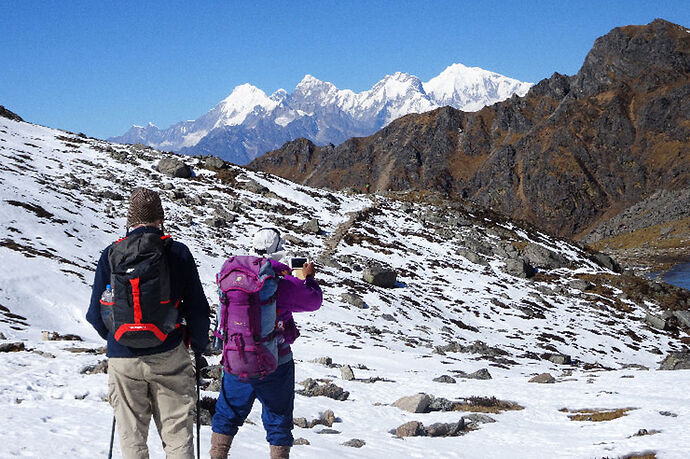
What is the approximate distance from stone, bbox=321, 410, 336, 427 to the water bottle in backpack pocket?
22.8 ft

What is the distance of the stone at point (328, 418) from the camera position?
39.9 ft

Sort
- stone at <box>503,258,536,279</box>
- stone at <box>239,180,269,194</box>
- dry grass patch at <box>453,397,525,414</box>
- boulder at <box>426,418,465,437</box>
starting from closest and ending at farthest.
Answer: boulder at <box>426,418,465,437</box>
dry grass patch at <box>453,397,525,414</box>
stone at <box>503,258,536,279</box>
stone at <box>239,180,269,194</box>

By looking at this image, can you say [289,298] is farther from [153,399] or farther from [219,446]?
[219,446]

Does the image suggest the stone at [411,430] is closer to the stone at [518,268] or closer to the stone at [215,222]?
the stone at [215,222]

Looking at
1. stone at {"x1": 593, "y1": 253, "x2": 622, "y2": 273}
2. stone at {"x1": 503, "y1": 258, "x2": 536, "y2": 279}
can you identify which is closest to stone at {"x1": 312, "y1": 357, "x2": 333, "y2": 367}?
stone at {"x1": 503, "y1": 258, "x2": 536, "y2": 279}

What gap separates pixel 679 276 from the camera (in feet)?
316

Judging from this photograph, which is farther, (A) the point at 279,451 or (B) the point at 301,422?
(B) the point at 301,422

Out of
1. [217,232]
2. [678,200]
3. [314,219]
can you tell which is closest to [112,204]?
[217,232]

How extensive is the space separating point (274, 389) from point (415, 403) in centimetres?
916

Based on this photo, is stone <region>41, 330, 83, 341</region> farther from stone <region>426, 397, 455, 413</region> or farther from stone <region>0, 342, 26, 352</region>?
stone <region>426, 397, 455, 413</region>

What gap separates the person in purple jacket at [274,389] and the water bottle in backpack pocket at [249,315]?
0.21 m

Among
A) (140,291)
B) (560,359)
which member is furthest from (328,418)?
(560,359)

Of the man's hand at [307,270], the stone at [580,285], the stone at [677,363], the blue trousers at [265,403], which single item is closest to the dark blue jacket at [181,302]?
the blue trousers at [265,403]

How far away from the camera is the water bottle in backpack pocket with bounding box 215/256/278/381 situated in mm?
5770
